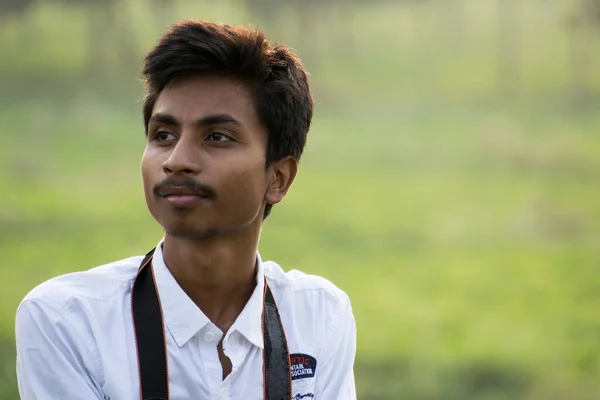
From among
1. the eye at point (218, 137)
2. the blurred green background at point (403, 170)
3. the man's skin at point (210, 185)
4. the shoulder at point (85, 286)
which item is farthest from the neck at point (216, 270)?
the blurred green background at point (403, 170)

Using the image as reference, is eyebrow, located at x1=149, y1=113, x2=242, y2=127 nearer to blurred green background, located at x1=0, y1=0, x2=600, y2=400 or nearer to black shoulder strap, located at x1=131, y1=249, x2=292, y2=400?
black shoulder strap, located at x1=131, y1=249, x2=292, y2=400

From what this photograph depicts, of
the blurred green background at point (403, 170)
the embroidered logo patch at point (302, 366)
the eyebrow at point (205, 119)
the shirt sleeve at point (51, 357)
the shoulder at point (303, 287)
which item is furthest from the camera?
the blurred green background at point (403, 170)

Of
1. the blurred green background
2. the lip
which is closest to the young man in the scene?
the lip

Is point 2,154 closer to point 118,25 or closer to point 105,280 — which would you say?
point 118,25

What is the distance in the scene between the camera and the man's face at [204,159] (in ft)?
7.04

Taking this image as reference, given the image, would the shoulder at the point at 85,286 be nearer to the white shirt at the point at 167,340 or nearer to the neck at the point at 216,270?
the white shirt at the point at 167,340

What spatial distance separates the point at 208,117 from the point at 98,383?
654mm

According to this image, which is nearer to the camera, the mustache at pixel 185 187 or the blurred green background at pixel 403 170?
the mustache at pixel 185 187

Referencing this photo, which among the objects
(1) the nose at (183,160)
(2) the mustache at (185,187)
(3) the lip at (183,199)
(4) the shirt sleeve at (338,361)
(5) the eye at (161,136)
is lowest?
(4) the shirt sleeve at (338,361)

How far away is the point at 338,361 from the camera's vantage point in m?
2.44

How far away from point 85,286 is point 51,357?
0.68ft

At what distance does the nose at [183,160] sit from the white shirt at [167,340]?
0.89 ft

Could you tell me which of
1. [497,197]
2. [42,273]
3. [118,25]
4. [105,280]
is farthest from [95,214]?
[105,280]

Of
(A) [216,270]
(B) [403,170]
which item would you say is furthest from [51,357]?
(B) [403,170]
